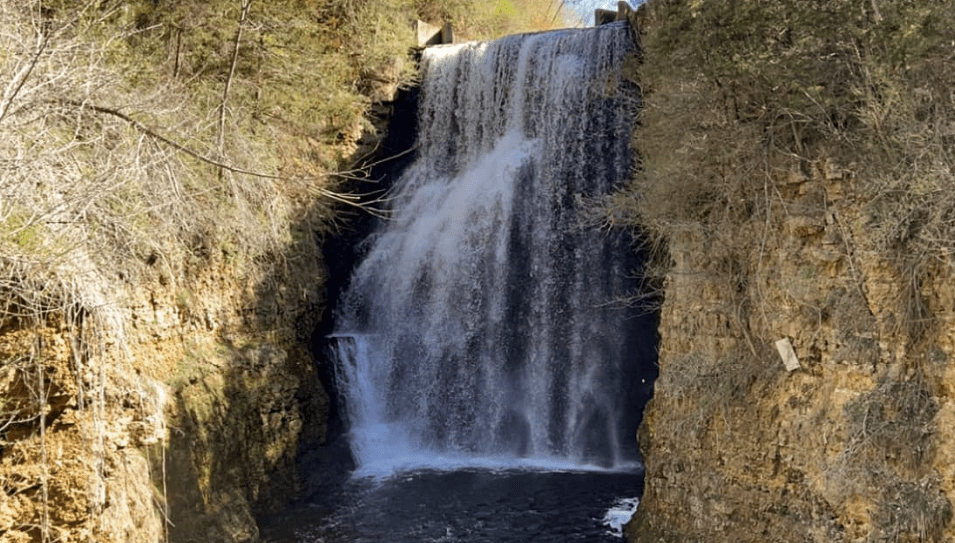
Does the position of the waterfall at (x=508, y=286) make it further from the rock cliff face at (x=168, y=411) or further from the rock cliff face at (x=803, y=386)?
the rock cliff face at (x=803, y=386)

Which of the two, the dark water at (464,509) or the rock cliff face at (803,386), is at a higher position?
the rock cliff face at (803,386)

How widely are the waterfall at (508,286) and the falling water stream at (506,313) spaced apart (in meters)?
0.02

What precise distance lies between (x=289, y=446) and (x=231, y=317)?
193 centimetres

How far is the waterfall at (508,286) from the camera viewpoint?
43.7 ft

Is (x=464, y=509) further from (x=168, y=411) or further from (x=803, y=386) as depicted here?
(x=803, y=386)

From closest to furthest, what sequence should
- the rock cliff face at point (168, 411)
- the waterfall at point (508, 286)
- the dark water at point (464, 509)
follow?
1. the rock cliff face at point (168, 411)
2. the dark water at point (464, 509)
3. the waterfall at point (508, 286)

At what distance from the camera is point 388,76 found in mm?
16344

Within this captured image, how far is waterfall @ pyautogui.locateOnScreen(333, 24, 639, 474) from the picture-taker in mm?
13312

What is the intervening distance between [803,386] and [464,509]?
15.9 feet

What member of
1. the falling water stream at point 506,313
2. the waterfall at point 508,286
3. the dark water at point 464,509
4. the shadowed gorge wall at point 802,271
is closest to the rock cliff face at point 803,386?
the shadowed gorge wall at point 802,271

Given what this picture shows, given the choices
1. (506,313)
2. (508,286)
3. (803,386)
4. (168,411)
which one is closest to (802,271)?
(803,386)

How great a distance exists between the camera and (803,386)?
732 centimetres

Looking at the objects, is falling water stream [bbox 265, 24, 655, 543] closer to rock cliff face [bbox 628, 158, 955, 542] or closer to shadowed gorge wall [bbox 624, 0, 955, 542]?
rock cliff face [bbox 628, 158, 955, 542]

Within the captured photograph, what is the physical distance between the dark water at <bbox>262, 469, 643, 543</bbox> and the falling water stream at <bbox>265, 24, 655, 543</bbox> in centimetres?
5
